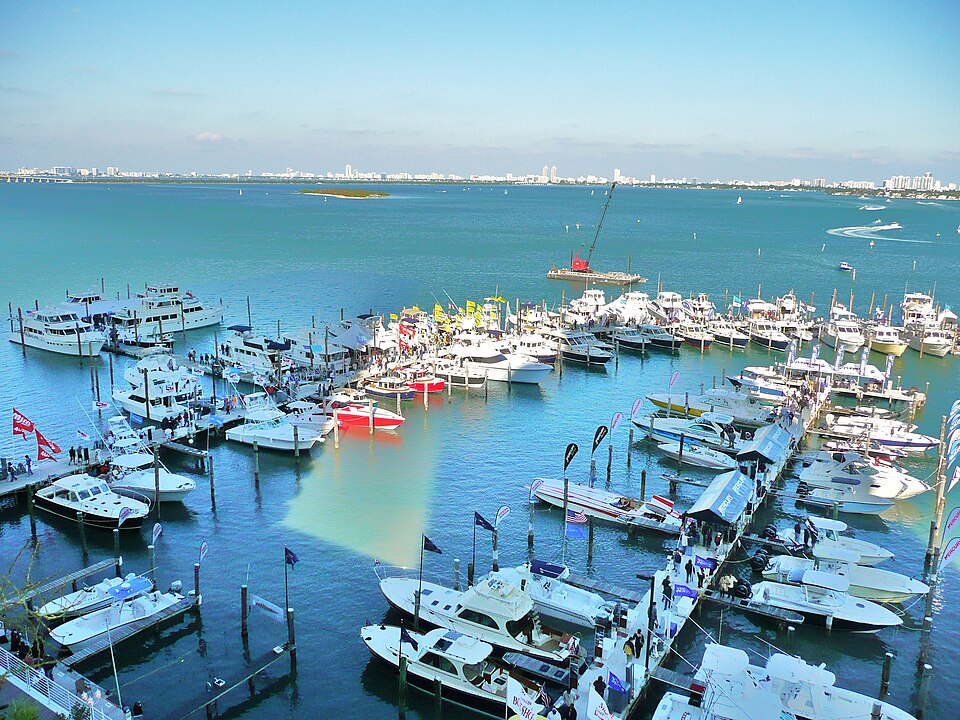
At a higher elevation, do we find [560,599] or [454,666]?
[560,599]

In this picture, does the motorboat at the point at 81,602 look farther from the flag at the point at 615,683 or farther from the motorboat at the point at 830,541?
the motorboat at the point at 830,541

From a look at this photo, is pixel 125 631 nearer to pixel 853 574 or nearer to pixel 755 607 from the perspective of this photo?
pixel 755 607

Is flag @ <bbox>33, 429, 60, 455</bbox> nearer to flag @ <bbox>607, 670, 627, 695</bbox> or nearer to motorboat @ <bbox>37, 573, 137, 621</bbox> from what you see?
motorboat @ <bbox>37, 573, 137, 621</bbox>

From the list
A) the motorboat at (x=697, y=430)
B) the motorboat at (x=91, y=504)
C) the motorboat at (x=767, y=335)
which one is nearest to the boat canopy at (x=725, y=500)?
the motorboat at (x=697, y=430)

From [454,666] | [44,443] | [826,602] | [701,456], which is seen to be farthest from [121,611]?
[701,456]

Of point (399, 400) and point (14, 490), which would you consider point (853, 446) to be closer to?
point (399, 400)

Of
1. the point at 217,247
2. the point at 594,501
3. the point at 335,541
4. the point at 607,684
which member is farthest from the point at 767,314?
the point at 217,247

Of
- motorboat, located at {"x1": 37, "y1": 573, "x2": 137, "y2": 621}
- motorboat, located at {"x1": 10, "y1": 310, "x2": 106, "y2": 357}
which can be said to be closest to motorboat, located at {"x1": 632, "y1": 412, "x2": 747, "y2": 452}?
motorboat, located at {"x1": 37, "y1": 573, "x2": 137, "y2": 621}
